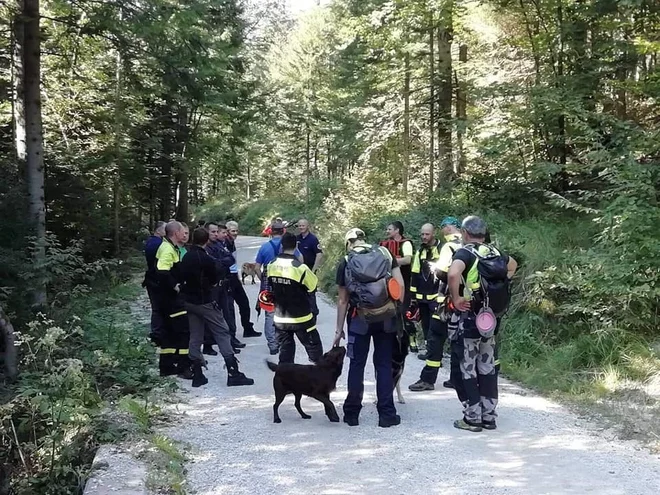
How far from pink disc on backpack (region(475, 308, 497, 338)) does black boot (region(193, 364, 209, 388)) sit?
12.3ft

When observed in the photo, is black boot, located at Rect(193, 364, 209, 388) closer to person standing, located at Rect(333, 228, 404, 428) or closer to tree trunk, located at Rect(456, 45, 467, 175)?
person standing, located at Rect(333, 228, 404, 428)

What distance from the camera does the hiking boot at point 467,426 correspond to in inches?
222

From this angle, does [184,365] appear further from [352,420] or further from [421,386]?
[421,386]

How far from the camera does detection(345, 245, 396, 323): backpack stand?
18.4ft

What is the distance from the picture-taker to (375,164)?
23.4 metres

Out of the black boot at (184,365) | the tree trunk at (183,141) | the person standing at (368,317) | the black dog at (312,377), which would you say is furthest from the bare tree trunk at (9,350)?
the tree trunk at (183,141)

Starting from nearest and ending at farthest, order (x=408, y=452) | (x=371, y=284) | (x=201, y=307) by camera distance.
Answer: (x=408, y=452), (x=371, y=284), (x=201, y=307)

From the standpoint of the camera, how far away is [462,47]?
1900 cm

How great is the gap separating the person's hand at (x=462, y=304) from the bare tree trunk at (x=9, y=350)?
5.11 meters

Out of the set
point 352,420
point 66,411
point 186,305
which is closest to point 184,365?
point 186,305

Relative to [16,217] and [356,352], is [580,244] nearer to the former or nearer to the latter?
[356,352]

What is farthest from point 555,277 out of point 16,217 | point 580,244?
point 16,217

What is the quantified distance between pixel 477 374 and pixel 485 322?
0.61 m

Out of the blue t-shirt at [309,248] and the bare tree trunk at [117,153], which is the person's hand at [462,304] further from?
the bare tree trunk at [117,153]
